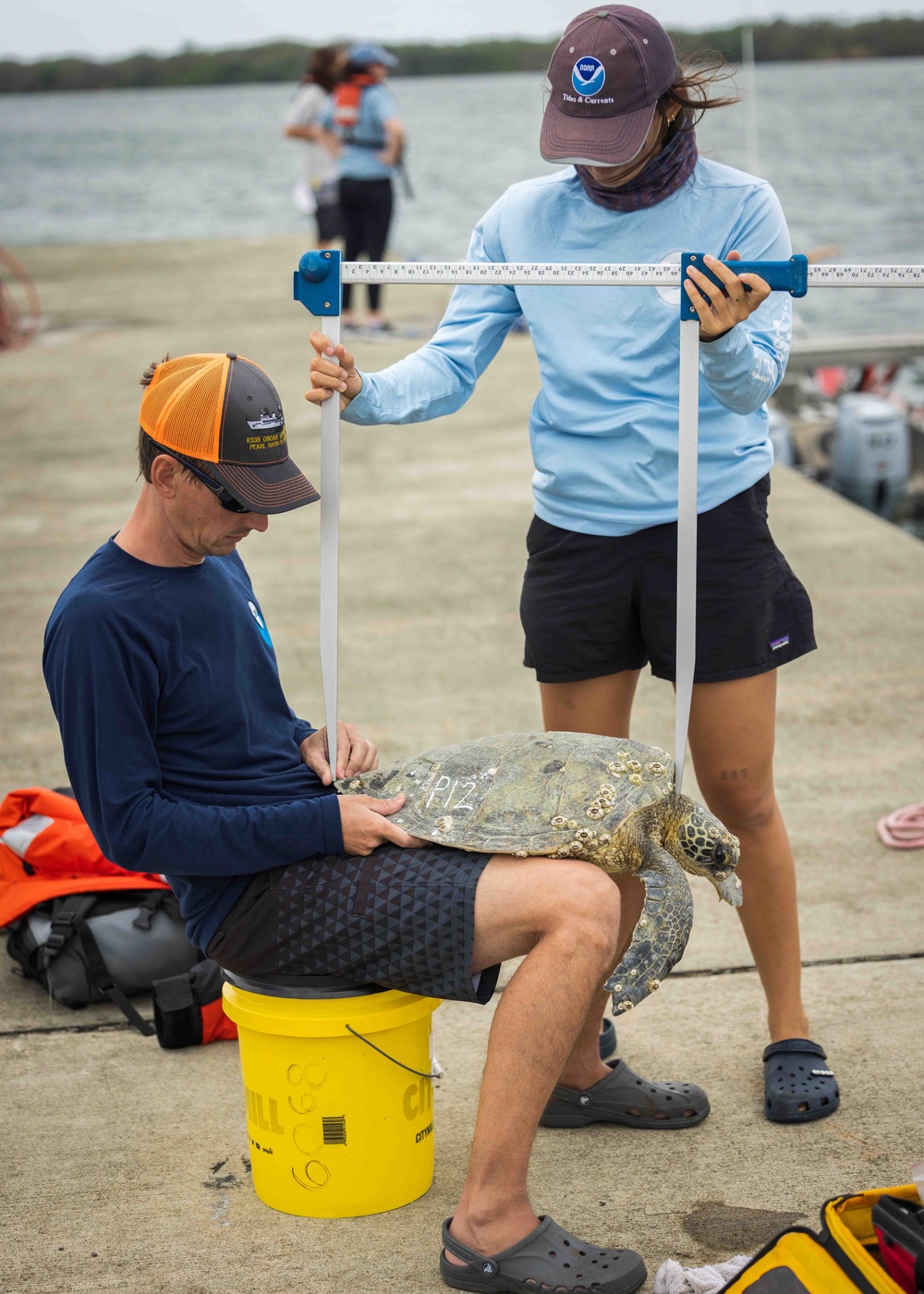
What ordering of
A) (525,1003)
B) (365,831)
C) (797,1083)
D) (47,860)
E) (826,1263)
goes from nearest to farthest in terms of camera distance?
(826,1263)
(525,1003)
(365,831)
(797,1083)
(47,860)

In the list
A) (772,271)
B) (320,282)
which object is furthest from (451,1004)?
(772,271)

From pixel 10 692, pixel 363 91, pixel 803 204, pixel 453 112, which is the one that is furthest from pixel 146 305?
pixel 453 112

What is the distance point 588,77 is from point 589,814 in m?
1.27

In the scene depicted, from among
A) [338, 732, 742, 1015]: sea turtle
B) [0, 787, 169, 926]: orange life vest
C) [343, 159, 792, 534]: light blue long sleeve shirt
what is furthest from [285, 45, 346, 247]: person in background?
[338, 732, 742, 1015]: sea turtle

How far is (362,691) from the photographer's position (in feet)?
15.7

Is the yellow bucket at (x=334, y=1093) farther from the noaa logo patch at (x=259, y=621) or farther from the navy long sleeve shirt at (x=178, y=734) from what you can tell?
the noaa logo patch at (x=259, y=621)

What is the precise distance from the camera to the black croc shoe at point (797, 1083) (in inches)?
97.6

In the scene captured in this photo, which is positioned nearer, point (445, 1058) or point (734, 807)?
point (734, 807)

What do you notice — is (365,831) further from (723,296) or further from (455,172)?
(455,172)

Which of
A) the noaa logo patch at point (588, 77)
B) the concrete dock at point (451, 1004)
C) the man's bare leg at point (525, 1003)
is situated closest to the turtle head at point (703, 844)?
the man's bare leg at point (525, 1003)

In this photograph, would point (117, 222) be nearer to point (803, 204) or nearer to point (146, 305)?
point (803, 204)

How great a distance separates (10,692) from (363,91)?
5.65m

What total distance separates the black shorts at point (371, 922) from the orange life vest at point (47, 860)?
36.8 inches

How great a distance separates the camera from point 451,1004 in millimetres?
3039
